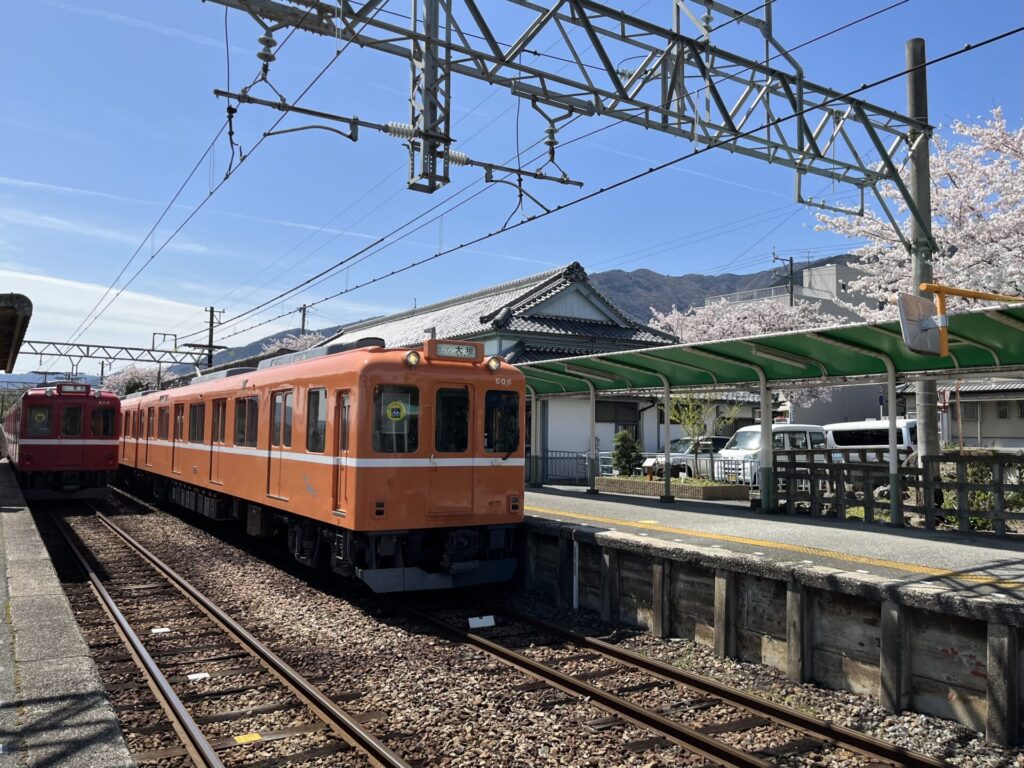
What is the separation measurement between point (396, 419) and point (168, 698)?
11.2 ft

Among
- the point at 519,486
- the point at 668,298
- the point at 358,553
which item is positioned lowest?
the point at 358,553

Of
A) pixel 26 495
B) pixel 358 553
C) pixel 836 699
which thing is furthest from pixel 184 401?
pixel 836 699

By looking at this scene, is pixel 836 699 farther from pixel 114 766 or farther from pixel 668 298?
pixel 668 298

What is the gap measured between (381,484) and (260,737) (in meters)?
3.14

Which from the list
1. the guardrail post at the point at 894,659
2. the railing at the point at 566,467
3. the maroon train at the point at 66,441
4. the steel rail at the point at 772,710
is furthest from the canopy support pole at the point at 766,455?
the maroon train at the point at 66,441

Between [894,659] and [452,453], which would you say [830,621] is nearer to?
[894,659]

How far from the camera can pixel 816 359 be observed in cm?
1045

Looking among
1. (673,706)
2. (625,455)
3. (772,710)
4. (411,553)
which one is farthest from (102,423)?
(772,710)

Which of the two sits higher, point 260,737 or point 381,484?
point 381,484

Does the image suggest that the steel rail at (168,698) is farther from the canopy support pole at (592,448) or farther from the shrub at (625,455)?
the shrub at (625,455)

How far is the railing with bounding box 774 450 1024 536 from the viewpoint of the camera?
8938mm

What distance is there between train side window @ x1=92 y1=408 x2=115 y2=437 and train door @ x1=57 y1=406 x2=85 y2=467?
0.91 ft

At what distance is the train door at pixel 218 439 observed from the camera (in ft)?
40.4

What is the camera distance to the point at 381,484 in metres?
8.00
